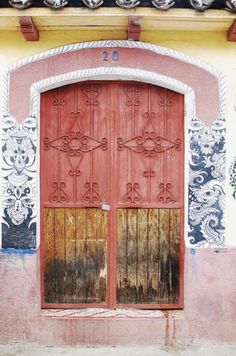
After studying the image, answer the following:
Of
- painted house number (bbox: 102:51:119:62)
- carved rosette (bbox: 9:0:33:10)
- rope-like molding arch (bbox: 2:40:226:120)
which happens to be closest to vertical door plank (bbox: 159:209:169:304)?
rope-like molding arch (bbox: 2:40:226:120)

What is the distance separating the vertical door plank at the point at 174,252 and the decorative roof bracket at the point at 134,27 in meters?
1.97

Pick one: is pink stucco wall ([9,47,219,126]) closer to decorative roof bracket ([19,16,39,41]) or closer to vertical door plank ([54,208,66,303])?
decorative roof bracket ([19,16,39,41])

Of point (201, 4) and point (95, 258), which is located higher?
point (201, 4)

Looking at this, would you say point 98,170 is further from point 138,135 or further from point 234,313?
point 234,313

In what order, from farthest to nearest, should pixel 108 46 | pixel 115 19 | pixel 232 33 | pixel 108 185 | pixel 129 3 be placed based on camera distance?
pixel 108 185
pixel 108 46
pixel 232 33
pixel 115 19
pixel 129 3

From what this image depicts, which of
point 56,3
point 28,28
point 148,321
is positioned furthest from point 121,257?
point 56,3

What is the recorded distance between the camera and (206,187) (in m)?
5.82

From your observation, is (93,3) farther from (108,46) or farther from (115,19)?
(108,46)

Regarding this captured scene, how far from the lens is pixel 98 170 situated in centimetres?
598

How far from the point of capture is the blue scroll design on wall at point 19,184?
577 centimetres

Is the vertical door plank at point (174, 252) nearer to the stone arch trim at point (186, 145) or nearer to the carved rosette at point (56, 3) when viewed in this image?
the stone arch trim at point (186, 145)

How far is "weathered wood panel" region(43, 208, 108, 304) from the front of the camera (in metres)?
5.99

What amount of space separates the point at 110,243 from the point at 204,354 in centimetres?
159

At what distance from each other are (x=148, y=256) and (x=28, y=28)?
9.30ft
